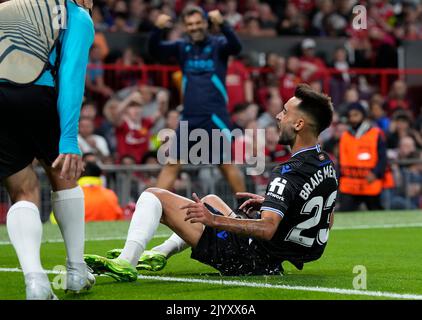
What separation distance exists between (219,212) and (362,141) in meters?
8.88

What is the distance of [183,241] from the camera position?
682 cm

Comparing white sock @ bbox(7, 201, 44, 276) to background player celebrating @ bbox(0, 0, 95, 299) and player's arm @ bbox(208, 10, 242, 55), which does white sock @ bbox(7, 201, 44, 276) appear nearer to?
background player celebrating @ bbox(0, 0, 95, 299)

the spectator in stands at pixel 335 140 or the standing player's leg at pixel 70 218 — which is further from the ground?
the standing player's leg at pixel 70 218

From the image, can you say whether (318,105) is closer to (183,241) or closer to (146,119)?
(183,241)

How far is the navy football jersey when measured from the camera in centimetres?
595

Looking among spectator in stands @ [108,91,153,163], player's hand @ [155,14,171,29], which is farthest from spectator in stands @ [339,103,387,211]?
player's hand @ [155,14,171,29]

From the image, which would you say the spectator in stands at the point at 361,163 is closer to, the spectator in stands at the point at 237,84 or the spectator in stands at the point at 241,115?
the spectator in stands at the point at 241,115

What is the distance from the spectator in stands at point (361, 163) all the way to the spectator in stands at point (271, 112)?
5.11 ft

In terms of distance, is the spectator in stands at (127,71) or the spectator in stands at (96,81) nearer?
Answer: the spectator in stands at (96,81)

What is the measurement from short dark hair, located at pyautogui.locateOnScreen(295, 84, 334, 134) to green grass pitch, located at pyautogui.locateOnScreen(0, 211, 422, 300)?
102 cm

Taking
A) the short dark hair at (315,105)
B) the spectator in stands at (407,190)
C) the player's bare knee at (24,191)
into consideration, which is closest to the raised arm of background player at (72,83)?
the player's bare knee at (24,191)

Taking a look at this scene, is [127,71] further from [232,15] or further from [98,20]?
[232,15]

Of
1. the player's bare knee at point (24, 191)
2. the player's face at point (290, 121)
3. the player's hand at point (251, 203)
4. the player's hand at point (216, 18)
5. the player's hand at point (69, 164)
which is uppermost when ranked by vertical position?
the player's hand at point (216, 18)

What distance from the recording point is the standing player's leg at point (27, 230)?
4988mm
